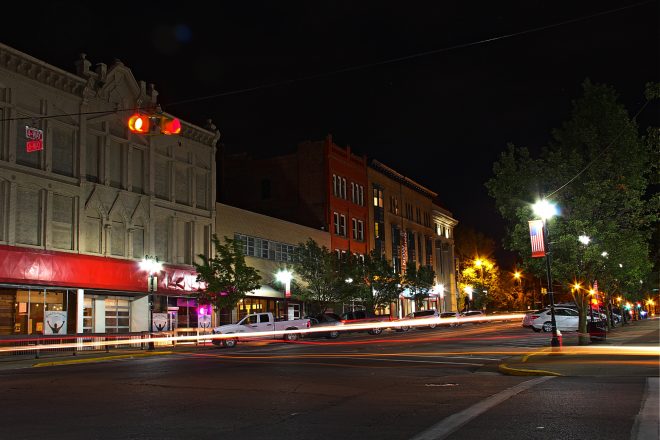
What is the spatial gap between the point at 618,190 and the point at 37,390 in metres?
A: 23.5

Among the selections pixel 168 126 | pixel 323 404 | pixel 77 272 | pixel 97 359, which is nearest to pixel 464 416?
pixel 323 404

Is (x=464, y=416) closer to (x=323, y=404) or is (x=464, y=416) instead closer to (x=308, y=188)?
(x=323, y=404)

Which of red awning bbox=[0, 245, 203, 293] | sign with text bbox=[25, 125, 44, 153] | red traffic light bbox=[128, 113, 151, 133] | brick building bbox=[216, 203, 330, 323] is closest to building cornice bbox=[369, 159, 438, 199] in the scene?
brick building bbox=[216, 203, 330, 323]

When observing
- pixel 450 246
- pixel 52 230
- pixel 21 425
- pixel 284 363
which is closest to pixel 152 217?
pixel 52 230

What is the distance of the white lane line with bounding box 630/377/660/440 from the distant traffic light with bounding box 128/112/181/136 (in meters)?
11.1

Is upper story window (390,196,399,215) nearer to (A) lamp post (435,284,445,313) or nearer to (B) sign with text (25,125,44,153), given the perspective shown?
(A) lamp post (435,284,445,313)

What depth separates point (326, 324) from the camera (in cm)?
4488

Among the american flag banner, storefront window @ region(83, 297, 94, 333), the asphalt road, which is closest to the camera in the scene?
the asphalt road

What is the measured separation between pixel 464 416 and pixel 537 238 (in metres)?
15.5

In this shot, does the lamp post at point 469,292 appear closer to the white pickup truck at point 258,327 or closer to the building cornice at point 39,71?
the white pickup truck at point 258,327

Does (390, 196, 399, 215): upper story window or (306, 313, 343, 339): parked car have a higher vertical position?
(390, 196, 399, 215): upper story window

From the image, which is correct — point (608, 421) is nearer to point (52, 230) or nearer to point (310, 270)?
point (52, 230)

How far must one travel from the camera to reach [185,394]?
13.4 meters

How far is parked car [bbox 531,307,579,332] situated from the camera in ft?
135
